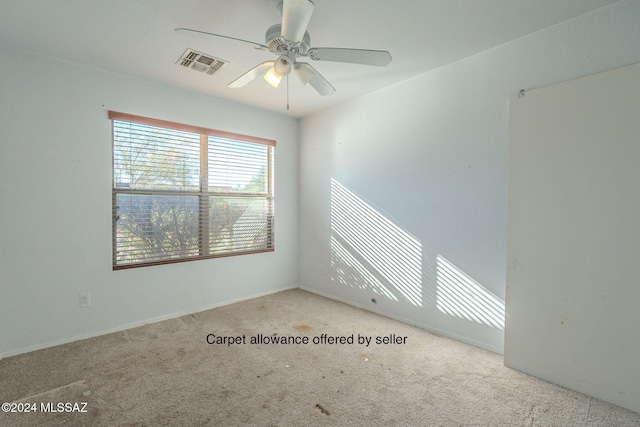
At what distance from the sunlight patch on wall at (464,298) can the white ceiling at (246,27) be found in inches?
72.7

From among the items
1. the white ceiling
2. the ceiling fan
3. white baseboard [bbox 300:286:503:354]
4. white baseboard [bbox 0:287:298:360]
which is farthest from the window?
the ceiling fan

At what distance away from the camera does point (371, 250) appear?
3.35m

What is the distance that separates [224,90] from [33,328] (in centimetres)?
280

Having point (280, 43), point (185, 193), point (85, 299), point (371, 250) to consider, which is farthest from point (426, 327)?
point (85, 299)

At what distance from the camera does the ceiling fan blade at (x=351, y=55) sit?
181cm

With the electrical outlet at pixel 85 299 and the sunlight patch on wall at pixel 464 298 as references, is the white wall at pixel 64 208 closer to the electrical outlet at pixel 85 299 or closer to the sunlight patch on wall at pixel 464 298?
the electrical outlet at pixel 85 299

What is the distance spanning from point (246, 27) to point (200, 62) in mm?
731

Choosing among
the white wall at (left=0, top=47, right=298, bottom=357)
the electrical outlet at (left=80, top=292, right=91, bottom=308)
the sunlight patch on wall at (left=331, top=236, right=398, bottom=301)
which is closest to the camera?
the white wall at (left=0, top=47, right=298, bottom=357)

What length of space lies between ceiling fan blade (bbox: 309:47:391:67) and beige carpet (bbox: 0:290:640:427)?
214 centimetres

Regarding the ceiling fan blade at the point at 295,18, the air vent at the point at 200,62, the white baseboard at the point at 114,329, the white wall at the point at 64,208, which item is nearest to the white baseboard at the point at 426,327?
the white baseboard at the point at 114,329

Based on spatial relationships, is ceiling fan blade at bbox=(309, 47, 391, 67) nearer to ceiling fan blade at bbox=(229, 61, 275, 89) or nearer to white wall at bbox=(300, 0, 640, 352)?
ceiling fan blade at bbox=(229, 61, 275, 89)

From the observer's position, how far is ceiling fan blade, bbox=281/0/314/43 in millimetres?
1456

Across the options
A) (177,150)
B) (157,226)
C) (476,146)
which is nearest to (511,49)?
(476,146)

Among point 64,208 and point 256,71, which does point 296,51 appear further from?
point 64,208
